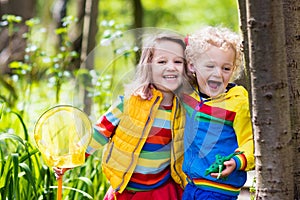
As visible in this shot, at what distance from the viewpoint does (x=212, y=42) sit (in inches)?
99.4

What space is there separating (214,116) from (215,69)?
19 centimetres

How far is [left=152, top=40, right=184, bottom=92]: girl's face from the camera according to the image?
8.43 ft

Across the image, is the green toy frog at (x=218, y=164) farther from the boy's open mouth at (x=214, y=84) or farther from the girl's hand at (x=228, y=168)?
the boy's open mouth at (x=214, y=84)

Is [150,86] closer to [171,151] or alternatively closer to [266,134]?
[171,151]

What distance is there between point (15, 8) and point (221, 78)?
293 inches

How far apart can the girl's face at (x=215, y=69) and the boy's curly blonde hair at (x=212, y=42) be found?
0.02 m

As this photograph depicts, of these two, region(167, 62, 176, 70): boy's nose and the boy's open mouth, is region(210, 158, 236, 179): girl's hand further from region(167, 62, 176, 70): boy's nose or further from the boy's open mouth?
region(167, 62, 176, 70): boy's nose

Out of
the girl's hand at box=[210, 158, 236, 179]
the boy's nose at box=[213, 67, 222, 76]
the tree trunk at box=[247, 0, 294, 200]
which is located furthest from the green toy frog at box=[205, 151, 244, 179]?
the boy's nose at box=[213, 67, 222, 76]

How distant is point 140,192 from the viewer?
2.77 m

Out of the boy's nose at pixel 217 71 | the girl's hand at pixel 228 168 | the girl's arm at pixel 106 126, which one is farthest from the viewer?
the girl's arm at pixel 106 126

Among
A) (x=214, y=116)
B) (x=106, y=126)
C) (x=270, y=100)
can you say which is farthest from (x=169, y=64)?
(x=270, y=100)

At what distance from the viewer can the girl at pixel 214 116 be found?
249 cm

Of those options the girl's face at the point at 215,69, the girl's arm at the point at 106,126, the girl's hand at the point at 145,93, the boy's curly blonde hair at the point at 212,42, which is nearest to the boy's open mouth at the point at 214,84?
the girl's face at the point at 215,69

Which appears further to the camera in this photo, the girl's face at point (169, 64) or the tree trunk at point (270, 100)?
the girl's face at point (169, 64)
